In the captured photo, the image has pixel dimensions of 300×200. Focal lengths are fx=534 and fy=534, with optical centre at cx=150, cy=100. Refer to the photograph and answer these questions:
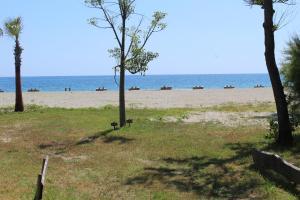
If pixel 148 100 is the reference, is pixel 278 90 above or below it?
above

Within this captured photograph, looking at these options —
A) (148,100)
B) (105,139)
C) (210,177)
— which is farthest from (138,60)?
(148,100)

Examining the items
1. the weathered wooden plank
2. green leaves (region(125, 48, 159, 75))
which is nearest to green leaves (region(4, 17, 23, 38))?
green leaves (region(125, 48, 159, 75))

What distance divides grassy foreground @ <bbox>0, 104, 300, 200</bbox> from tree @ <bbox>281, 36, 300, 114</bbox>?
196cm

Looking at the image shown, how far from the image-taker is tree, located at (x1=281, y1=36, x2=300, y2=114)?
20.5 m

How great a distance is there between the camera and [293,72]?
20.7 m

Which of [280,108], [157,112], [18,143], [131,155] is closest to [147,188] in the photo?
[131,155]

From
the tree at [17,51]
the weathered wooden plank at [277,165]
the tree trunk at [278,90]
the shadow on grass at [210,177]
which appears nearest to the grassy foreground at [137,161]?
the shadow on grass at [210,177]

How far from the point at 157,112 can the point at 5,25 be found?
39.9 ft

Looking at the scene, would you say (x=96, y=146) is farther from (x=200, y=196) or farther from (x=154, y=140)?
(x=200, y=196)

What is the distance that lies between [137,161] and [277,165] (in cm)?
518

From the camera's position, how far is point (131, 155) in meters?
17.8

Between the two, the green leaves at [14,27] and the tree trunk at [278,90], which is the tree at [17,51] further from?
the tree trunk at [278,90]

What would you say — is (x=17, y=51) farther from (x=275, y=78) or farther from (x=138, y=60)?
(x=275, y=78)

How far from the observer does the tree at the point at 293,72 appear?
2050 cm
